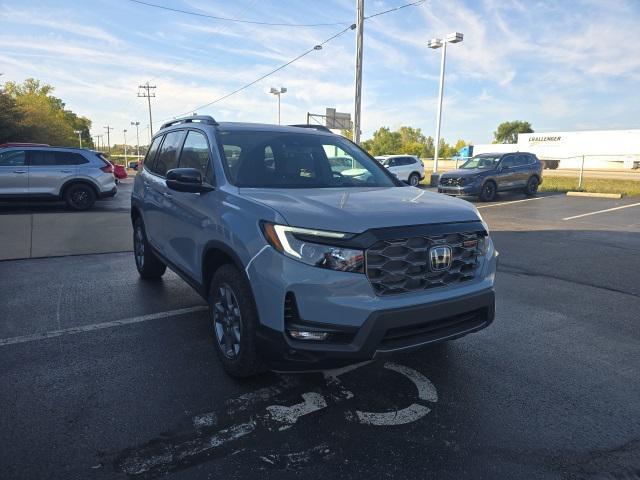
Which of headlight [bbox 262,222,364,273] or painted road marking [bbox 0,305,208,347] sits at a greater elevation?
headlight [bbox 262,222,364,273]

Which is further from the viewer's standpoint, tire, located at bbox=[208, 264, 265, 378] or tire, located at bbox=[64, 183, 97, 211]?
tire, located at bbox=[64, 183, 97, 211]

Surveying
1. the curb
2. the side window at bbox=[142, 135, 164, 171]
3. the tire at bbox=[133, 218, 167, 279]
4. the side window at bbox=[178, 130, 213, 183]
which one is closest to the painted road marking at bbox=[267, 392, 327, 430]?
the side window at bbox=[178, 130, 213, 183]

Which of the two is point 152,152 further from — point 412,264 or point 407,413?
point 407,413

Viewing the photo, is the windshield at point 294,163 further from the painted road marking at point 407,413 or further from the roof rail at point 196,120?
the painted road marking at point 407,413

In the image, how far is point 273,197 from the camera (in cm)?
318

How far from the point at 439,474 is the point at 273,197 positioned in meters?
1.95

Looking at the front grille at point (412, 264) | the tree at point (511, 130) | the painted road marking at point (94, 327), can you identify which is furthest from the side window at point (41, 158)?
the tree at point (511, 130)

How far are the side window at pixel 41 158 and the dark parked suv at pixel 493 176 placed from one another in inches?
513

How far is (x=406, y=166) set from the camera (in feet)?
76.6

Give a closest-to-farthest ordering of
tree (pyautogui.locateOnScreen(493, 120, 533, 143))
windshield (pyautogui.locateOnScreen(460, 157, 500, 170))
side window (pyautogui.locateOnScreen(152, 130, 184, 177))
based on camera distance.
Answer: side window (pyautogui.locateOnScreen(152, 130, 184, 177)), windshield (pyautogui.locateOnScreen(460, 157, 500, 170)), tree (pyautogui.locateOnScreen(493, 120, 533, 143))

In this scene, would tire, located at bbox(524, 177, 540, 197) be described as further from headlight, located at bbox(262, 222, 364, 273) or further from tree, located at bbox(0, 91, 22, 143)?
tree, located at bbox(0, 91, 22, 143)

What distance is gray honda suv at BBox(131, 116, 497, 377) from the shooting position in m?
2.68

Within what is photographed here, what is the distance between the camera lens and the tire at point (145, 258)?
5.66 meters

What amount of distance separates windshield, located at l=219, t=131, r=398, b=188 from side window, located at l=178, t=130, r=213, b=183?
7.6 inches
